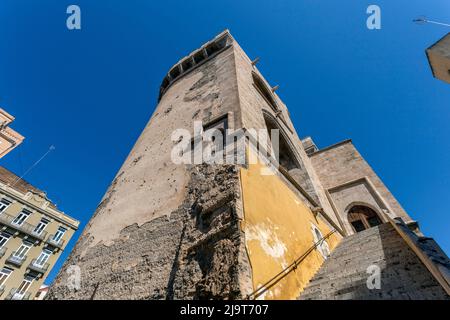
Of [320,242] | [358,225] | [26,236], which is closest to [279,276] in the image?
[320,242]

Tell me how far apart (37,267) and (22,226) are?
362 centimetres

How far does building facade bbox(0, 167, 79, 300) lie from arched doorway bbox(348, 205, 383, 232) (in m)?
22.4

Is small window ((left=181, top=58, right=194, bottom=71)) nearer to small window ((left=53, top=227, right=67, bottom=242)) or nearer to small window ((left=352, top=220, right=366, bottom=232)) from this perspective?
small window ((left=352, top=220, right=366, bottom=232))

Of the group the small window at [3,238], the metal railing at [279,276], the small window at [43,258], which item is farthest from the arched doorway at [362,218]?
the small window at [3,238]

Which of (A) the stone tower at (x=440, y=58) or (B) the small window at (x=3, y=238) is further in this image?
(B) the small window at (x=3, y=238)

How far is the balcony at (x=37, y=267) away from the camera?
19047 mm

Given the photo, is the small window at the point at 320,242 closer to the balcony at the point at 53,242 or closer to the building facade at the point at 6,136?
the balcony at the point at 53,242

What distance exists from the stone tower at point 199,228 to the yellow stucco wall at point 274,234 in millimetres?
18

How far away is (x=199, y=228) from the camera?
3.28 metres

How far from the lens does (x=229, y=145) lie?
175 inches

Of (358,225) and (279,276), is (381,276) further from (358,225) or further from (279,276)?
(358,225)

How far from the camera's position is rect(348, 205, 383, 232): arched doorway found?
895 centimetres
